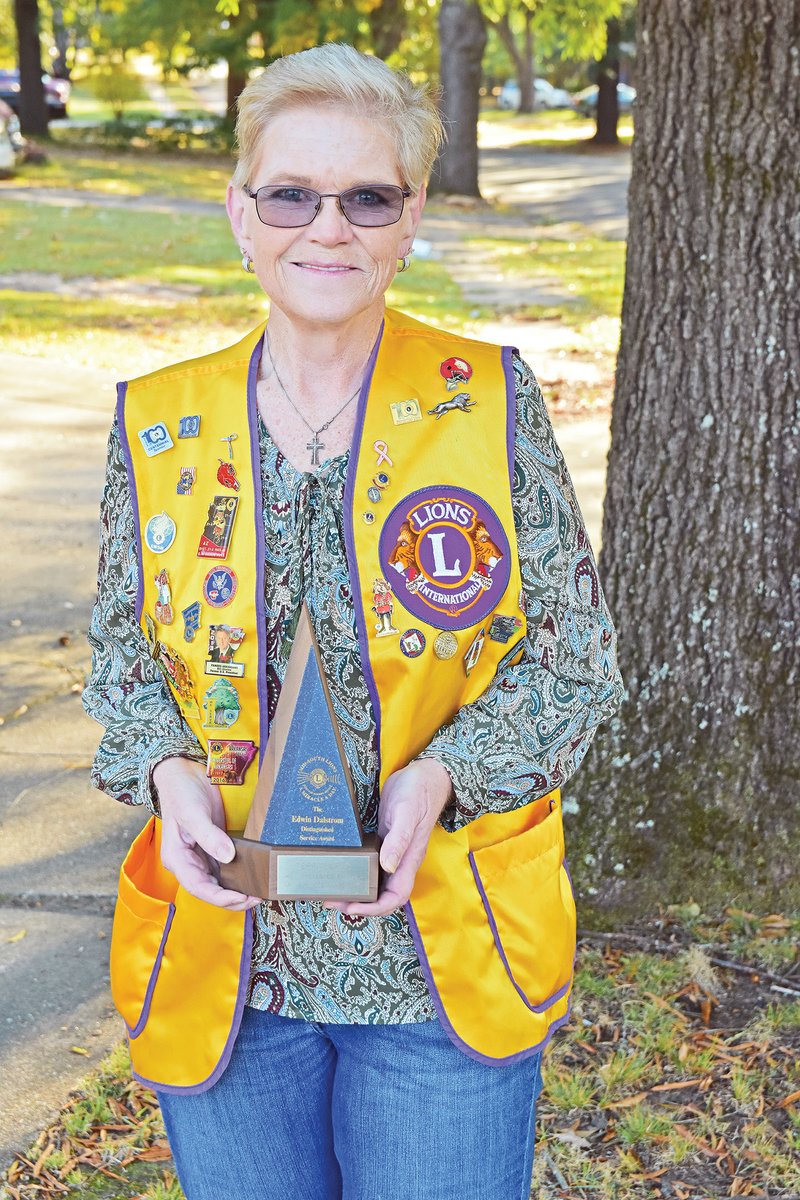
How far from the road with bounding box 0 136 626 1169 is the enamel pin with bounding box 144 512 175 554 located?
1862 mm

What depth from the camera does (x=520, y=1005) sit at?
2033 mm

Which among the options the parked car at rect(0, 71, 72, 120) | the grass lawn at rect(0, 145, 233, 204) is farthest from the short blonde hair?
the parked car at rect(0, 71, 72, 120)

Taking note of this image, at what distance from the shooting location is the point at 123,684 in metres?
2.12

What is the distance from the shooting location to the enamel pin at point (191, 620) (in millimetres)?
1993

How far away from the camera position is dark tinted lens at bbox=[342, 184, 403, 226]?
2.00 metres

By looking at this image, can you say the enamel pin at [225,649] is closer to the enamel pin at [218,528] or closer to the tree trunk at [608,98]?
the enamel pin at [218,528]

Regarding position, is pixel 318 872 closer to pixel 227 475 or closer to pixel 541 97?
pixel 227 475

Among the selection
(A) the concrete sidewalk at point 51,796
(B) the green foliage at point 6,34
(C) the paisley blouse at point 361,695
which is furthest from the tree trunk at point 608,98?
(C) the paisley blouse at point 361,695

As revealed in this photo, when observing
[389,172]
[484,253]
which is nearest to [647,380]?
[389,172]

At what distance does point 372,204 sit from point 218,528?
1.70ft

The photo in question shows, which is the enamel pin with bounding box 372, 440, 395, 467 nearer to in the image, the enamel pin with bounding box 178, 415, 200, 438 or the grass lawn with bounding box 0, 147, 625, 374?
the enamel pin with bounding box 178, 415, 200, 438

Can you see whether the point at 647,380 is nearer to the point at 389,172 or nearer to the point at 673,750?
the point at 673,750

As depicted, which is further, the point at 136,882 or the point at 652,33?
the point at 652,33

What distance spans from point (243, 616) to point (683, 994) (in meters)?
2.32
